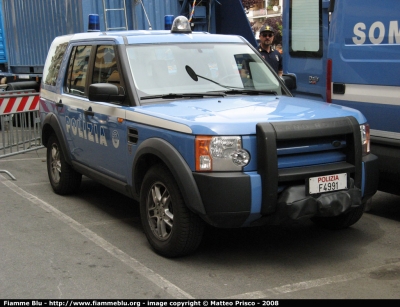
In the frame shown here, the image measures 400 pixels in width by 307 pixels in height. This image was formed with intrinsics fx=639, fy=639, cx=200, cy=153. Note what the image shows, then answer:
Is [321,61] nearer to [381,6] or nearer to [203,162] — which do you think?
[381,6]

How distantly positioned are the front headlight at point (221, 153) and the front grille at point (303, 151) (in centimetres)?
14

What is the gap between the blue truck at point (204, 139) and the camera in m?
4.77

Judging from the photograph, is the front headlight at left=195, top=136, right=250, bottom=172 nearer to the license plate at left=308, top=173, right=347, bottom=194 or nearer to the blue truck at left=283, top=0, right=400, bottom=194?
the license plate at left=308, top=173, right=347, bottom=194

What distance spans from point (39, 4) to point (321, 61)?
30.3 ft

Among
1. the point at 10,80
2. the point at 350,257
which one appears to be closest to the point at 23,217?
the point at 350,257

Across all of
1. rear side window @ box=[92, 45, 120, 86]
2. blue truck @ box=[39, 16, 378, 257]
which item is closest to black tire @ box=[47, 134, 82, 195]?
blue truck @ box=[39, 16, 378, 257]

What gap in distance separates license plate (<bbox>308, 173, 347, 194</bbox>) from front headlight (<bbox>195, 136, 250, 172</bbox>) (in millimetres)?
553

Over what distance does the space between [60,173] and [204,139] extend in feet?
11.0

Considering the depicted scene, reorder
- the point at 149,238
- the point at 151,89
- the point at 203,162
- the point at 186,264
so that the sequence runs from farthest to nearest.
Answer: the point at 151,89 → the point at 149,238 → the point at 186,264 → the point at 203,162

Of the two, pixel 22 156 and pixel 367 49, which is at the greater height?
pixel 367 49

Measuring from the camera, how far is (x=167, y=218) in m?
5.26

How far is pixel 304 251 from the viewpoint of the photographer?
18.1 feet

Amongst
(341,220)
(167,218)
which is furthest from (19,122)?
(341,220)

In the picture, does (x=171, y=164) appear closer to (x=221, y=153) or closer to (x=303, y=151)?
(x=221, y=153)
